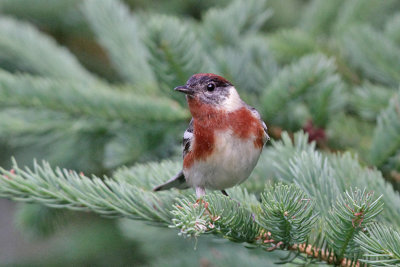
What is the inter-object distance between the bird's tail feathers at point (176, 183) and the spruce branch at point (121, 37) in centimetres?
126

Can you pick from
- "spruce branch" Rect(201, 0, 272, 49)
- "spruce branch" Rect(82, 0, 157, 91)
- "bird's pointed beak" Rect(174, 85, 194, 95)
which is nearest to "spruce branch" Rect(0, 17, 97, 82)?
"spruce branch" Rect(82, 0, 157, 91)

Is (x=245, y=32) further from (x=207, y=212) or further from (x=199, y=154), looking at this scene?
(x=207, y=212)

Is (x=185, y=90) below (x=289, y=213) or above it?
above

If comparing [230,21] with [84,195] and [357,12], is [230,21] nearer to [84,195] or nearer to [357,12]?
[357,12]

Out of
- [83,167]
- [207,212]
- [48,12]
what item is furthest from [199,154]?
[48,12]

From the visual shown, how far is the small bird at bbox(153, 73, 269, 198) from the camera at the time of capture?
120 inches

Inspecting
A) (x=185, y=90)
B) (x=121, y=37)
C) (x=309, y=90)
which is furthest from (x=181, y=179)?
(x=121, y=37)

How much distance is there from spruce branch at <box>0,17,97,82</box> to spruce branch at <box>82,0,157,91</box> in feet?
1.11

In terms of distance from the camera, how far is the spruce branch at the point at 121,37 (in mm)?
4211

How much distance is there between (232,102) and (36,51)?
1.89m

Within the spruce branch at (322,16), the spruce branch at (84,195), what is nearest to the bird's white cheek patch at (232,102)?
the spruce branch at (84,195)

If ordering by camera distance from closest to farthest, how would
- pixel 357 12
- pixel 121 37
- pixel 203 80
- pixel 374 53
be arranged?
pixel 203 80, pixel 374 53, pixel 121 37, pixel 357 12

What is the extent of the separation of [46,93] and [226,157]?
1441 mm

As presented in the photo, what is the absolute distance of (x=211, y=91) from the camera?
3.42m
